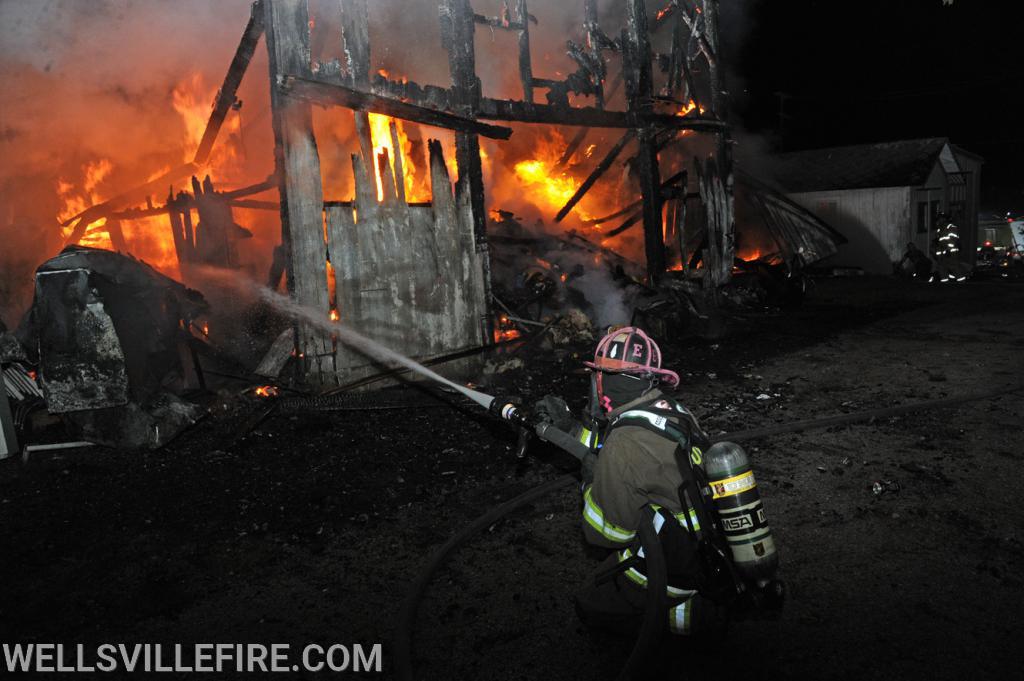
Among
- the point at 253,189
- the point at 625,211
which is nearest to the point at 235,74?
the point at 253,189

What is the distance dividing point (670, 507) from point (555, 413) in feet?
3.20

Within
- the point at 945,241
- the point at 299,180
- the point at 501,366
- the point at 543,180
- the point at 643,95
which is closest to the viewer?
the point at 299,180

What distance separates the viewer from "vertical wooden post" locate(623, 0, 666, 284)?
11727mm

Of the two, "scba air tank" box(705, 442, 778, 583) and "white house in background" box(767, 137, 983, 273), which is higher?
"white house in background" box(767, 137, 983, 273)

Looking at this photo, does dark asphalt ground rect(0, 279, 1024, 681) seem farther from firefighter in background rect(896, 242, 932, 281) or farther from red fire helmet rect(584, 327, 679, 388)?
firefighter in background rect(896, 242, 932, 281)

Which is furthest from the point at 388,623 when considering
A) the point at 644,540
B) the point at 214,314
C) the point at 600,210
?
the point at 600,210

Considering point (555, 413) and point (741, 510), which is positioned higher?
point (555, 413)

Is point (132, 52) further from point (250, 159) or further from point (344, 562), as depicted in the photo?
point (344, 562)

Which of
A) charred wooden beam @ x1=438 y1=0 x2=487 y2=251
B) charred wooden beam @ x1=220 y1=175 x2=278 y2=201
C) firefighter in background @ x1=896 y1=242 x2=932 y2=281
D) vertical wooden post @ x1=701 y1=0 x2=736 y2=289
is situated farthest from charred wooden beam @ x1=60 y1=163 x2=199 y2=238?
firefighter in background @ x1=896 y1=242 x2=932 y2=281

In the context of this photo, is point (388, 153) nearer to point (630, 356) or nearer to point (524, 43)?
point (524, 43)

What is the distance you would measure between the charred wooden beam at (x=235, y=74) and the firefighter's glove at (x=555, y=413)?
674 centimetres

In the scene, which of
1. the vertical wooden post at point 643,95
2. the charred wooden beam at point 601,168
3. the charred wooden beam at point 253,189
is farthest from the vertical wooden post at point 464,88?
the charred wooden beam at point 601,168

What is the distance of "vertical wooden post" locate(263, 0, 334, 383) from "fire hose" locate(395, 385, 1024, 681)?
149 inches

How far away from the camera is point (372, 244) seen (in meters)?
8.16
